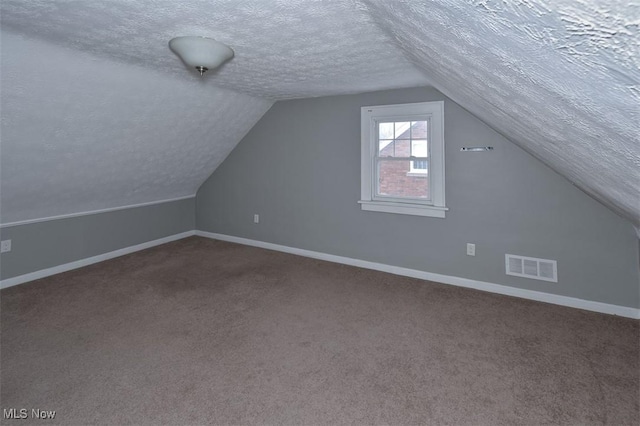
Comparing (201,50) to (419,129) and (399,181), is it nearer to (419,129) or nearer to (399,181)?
(419,129)

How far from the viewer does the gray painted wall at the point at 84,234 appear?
11.6 ft

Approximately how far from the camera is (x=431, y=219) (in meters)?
3.63

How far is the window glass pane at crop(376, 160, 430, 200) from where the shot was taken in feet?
12.7

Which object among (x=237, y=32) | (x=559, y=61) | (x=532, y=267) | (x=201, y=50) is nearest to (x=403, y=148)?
(x=532, y=267)

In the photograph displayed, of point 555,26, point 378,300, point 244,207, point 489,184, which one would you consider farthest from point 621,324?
point 244,207

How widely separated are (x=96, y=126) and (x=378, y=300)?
3.19 meters

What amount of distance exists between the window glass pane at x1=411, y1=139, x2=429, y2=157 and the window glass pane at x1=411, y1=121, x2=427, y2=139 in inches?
2.1

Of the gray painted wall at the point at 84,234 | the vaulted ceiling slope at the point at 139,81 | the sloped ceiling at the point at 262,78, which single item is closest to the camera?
the sloped ceiling at the point at 262,78

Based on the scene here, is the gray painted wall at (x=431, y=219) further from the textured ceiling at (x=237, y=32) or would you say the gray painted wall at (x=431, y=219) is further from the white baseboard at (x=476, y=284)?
→ the textured ceiling at (x=237, y=32)

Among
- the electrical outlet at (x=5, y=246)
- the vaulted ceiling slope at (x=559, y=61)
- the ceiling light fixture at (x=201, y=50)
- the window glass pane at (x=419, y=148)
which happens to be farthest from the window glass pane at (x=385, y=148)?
the electrical outlet at (x=5, y=246)

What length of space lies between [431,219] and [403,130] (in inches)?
42.9

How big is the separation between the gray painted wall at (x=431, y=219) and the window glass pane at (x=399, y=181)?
0.93 ft

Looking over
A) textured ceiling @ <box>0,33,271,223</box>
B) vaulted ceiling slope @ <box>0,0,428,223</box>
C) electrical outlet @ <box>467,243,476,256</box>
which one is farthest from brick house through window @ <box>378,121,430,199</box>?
textured ceiling @ <box>0,33,271,223</box>

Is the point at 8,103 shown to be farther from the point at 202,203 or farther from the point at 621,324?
the point at 621,324
